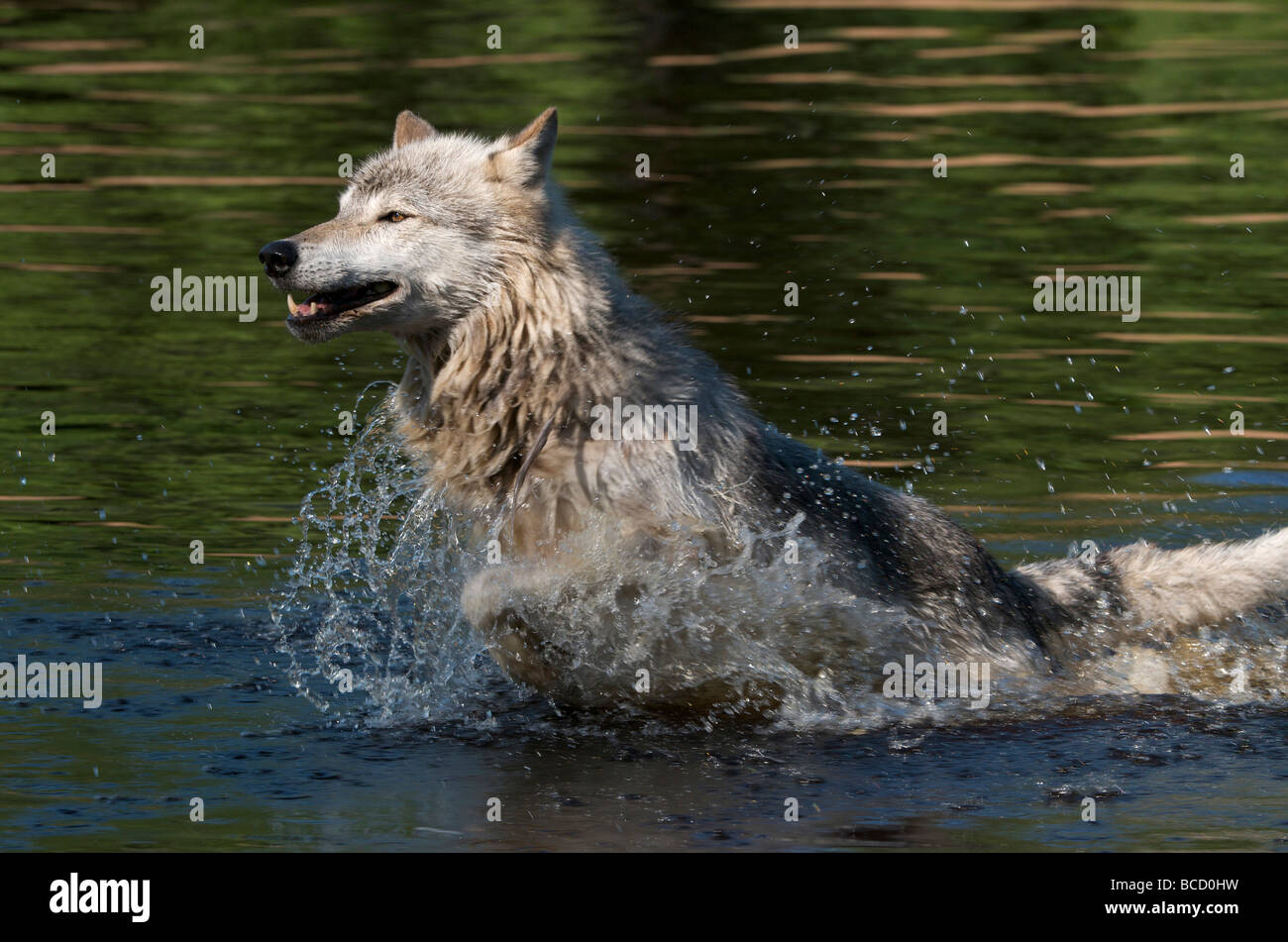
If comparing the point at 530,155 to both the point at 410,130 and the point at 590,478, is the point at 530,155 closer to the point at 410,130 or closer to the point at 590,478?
the point at 410,130

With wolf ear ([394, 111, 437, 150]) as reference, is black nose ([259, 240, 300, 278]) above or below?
below

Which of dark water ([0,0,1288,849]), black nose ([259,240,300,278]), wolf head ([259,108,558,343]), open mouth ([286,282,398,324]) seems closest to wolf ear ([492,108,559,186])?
wolf head ([259,108,558,343])

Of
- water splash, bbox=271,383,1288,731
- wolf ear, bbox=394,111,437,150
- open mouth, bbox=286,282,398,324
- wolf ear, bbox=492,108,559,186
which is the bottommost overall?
water splash, bbox=271,383,1288,731

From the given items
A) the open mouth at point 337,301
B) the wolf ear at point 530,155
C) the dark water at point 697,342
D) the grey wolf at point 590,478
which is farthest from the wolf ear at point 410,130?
the dark water at point 697,342

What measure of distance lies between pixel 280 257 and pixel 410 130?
135 cm

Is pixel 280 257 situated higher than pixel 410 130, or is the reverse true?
pixel 410 130

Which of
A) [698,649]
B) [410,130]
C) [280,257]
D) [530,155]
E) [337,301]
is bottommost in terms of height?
[698,649]

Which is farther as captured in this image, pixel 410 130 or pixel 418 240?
pixel 410 130

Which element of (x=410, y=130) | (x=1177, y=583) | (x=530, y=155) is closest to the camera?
(x=530, y=155)

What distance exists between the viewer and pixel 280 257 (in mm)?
7980

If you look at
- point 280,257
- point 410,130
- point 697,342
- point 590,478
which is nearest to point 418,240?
point 280,257

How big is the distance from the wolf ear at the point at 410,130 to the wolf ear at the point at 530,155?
762 millimetres

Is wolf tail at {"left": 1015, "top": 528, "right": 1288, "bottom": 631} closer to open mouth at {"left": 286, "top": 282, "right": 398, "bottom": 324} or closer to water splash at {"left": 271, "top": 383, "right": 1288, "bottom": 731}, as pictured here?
water splash at {"left": 271, "top": 383, "right": 1288, "bottom": 731}

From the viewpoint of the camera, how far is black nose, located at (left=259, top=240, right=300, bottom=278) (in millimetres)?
7969
